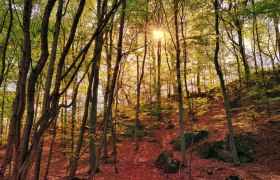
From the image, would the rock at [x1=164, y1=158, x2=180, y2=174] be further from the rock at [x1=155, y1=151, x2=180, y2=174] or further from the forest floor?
the forest floor

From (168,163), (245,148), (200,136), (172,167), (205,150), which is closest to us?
(172,167)

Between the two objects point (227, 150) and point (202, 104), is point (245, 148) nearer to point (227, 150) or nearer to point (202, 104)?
point (227, 150)

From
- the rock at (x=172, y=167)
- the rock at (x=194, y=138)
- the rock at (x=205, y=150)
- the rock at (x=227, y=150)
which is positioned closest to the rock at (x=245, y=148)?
the rock at (x=227, y=150)

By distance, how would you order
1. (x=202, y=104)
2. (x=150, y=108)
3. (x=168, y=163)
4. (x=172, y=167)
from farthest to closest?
(x=150, y=108), (x=202, y=104), (x=168, y=163), (x=172, y=167)

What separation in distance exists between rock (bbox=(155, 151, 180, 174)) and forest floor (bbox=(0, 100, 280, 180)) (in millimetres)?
340

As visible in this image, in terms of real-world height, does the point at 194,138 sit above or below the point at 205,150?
above

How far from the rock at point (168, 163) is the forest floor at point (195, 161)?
0.34m

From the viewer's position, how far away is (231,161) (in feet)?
40.7

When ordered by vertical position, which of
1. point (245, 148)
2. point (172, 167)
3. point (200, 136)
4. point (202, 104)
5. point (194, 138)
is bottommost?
point (172, 167)

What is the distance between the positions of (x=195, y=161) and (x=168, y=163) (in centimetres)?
190

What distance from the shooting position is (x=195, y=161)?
13.2m

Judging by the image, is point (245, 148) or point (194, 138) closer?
point (245, 148)

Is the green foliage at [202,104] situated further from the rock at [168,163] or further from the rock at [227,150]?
the rock at [168,163]

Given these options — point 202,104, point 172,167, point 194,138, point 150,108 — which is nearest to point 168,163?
point 172,167
